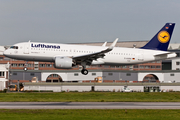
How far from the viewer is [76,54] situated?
44875 millimetres

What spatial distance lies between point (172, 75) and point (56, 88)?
41.7 m

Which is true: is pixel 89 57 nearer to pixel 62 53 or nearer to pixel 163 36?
pixel 62 53

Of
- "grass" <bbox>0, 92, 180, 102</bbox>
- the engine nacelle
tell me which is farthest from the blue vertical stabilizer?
the engine nacelle

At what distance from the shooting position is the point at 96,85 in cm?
8394

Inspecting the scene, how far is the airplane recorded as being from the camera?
43.8 m

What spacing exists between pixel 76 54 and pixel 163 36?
15.6 meters

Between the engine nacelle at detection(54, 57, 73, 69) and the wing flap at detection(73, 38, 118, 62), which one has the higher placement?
the wing flap at detection(73, 38, 118, 62)

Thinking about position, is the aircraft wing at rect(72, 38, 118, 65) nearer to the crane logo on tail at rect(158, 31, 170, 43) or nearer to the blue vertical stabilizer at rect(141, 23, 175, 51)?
the blue vertical stabilizer at rect(141, 23, 175, 51)

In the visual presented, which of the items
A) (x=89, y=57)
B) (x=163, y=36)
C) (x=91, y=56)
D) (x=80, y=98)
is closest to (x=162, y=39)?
(x=163, y=36)

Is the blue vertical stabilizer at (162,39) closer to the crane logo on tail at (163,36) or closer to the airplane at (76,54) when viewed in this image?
the crane logo on tail at (163,36)
